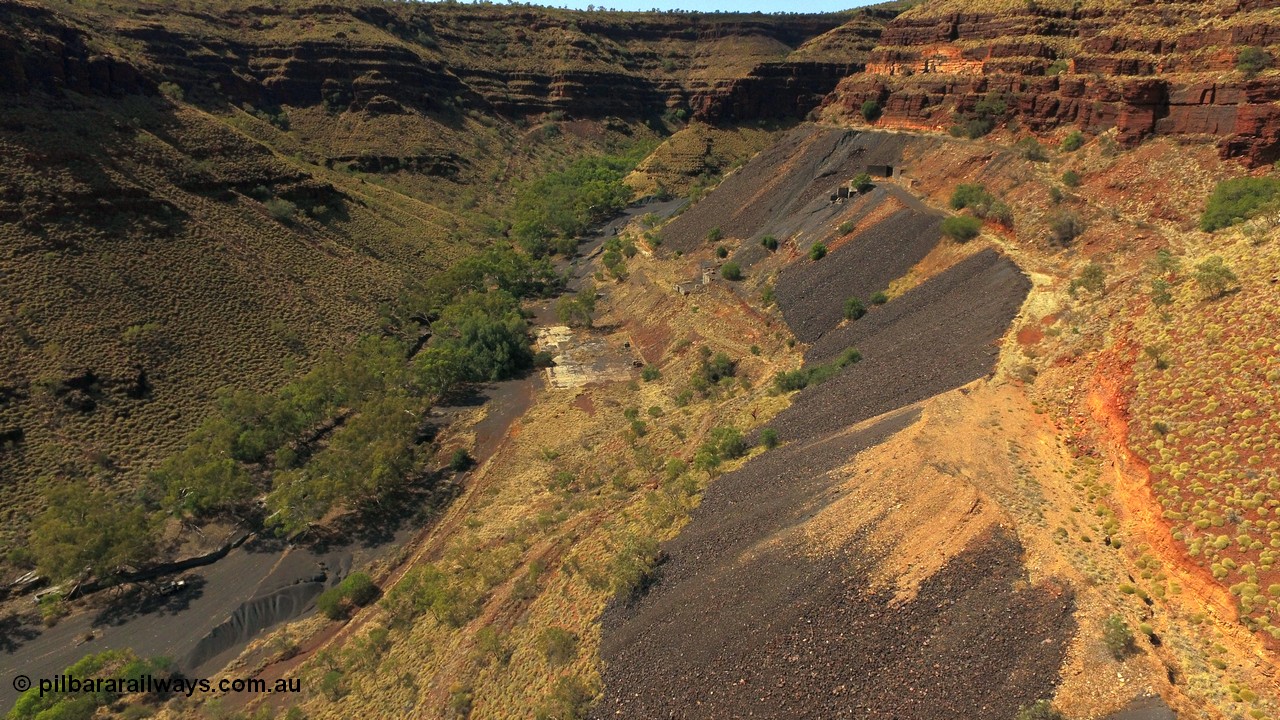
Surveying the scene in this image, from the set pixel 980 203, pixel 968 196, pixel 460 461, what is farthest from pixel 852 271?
pixel 460 461

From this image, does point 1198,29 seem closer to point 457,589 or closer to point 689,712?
point 689,712

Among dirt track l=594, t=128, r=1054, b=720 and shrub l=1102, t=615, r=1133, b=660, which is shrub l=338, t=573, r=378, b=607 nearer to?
dirt track l=594, t=128, r=1054, b=720

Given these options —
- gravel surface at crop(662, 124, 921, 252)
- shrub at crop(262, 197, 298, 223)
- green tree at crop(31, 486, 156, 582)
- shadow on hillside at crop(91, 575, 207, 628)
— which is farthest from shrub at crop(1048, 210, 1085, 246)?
shrub at crop(262, 197, 298, 223)

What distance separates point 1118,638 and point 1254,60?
3683 centimetres

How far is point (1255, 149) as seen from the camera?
32.3m

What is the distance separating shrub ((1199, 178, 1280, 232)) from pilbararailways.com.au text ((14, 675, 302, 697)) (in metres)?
42.0

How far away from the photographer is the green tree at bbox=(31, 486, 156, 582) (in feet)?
93.2

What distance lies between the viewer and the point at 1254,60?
3481 centimetres

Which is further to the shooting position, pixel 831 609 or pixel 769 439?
pixel 769 439

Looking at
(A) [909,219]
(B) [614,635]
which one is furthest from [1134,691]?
(A) [909,219]

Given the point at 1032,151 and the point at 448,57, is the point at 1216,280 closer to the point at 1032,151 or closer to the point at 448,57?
the point at 1032,151

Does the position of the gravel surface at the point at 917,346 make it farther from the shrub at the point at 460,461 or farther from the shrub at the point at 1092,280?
the shrub at the point at 460,461

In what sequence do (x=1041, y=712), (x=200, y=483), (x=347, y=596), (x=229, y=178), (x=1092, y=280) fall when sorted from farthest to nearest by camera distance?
(x=229, y=178) → (x=200, y=483) → (x=347, y=596) → (x=1092, y=280) → (x=1041, y=712)

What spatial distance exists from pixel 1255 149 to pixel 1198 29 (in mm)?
12266
